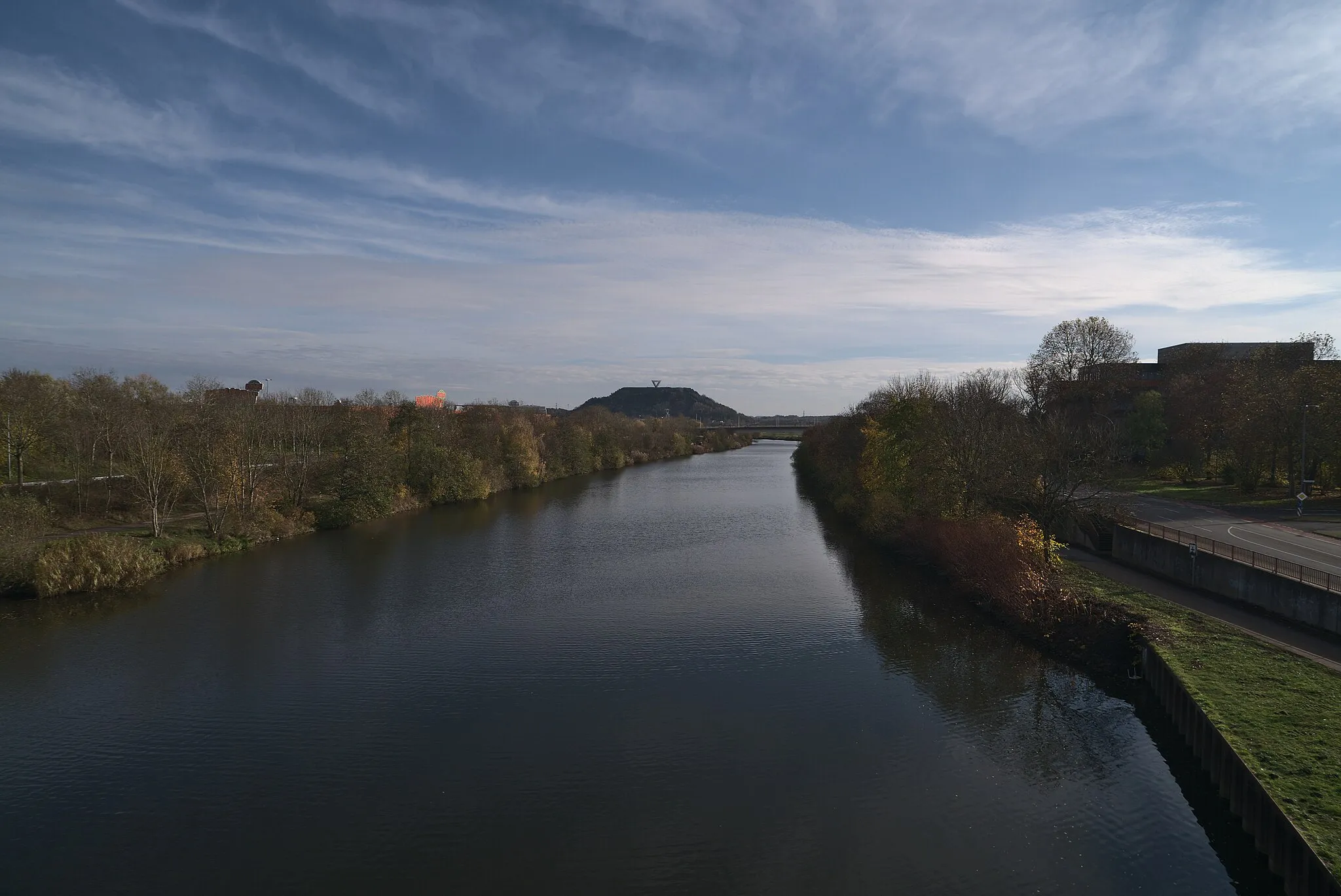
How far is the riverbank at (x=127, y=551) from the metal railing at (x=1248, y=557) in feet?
122

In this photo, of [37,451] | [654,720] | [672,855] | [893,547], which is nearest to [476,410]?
[37,451]

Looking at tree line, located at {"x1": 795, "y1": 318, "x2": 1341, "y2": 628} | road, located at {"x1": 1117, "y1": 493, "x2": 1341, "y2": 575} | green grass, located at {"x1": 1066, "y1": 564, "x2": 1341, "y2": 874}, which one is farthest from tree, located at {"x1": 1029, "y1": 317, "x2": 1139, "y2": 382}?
green grass, located at {"x1": 1066, "y1": 564, "x2": 1341, "y2": 874}

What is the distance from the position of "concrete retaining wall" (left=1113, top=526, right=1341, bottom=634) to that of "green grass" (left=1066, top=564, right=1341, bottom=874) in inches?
69.5

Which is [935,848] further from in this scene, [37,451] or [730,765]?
[37,451]

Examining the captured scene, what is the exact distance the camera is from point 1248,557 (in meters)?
22.9

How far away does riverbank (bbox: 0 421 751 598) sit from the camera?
85.1ft

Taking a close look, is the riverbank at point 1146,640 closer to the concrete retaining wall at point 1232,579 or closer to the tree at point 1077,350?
the concrete retaining wall at point 1232,579

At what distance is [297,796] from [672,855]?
6901 mm

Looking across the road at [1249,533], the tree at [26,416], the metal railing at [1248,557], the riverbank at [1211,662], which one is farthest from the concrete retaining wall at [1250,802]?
the tree at [26,416]

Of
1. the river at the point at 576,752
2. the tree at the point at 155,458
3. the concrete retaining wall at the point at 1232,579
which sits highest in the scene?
the tree at the point at 155,458

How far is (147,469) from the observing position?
3328cm

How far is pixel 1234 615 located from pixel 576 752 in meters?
18.2

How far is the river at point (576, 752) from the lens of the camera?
1155cm

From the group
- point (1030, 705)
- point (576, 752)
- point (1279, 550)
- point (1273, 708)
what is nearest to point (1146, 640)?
point (1030, 705)
